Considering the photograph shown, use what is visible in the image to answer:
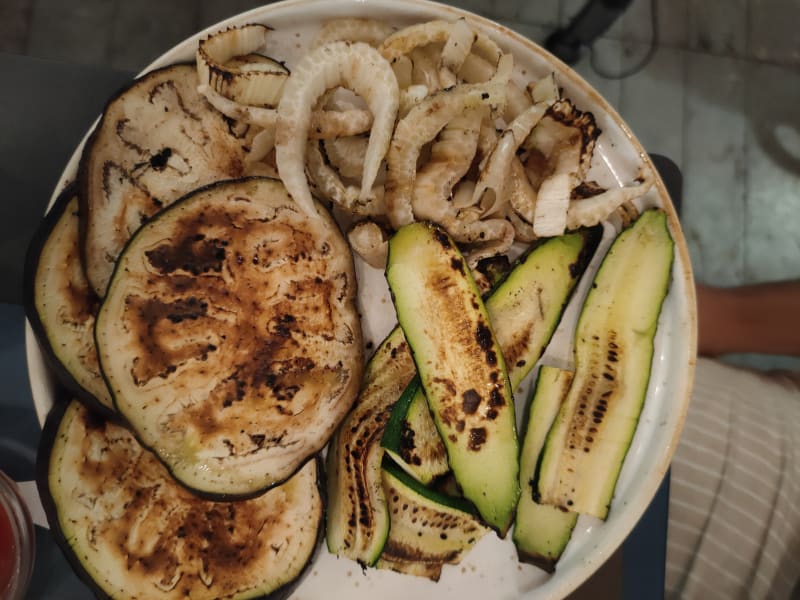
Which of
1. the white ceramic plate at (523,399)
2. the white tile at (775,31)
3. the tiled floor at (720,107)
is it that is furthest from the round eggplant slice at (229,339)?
the white tile at (775,31)

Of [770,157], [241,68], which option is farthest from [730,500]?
[241,68]

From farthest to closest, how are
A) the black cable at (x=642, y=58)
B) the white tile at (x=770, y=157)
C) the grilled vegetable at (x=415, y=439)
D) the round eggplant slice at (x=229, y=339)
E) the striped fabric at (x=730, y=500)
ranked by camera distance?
the white tile at (x=770, y=157)
the black cable at (x=642, y=58)
the striped fabric at (x=730, y=500)
the grilled vegetable at (x=415, y=439)
the round eggplant slice at (x=229, y=339)

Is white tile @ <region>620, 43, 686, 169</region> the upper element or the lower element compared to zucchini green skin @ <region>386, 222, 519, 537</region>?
upper

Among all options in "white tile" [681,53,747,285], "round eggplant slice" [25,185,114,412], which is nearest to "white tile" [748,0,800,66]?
"white tile" [681,53,747,285]

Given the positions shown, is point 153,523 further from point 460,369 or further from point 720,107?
point 720,107

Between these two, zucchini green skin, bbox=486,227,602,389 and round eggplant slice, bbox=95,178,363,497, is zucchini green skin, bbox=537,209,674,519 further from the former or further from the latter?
round eggplant slice, bbox=95,178,363,497

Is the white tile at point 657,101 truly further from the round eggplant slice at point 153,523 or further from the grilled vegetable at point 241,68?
the round eggplant slice at point 153,523
